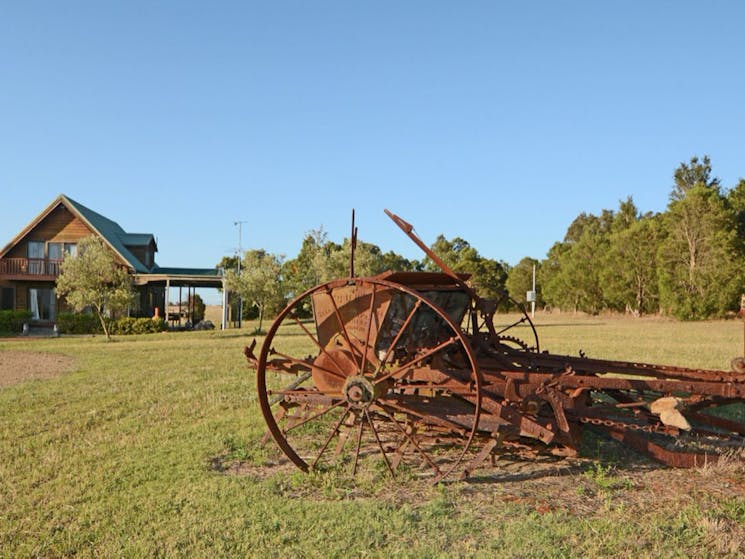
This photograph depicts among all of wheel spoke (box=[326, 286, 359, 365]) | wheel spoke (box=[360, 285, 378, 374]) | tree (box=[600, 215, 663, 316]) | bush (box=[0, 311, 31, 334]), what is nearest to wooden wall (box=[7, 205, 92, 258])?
bush (box=[0, 311, 31, 334])

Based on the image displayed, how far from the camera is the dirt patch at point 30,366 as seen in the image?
13.1m

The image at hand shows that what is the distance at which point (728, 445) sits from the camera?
680 centimetres

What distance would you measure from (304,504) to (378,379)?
1.33 m

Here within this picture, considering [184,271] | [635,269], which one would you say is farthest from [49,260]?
[635,269]

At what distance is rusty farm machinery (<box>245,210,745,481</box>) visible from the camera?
5238 millimetres

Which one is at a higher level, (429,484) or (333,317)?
(333,317)

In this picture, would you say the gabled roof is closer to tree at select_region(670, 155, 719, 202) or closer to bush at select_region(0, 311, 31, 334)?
bush at select_region(0, 311, 31, 334)

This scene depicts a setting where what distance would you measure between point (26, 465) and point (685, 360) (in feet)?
49.9

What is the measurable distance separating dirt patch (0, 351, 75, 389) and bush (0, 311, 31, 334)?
13066 mm

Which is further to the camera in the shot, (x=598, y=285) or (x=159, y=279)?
(x=598, y=285)

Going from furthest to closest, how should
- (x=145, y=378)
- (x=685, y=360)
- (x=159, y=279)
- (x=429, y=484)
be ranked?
(x=159, y=279), (x=685, y=360), (x=145, y=378), (x=429, y=484)

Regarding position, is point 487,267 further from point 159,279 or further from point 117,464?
point 117,464

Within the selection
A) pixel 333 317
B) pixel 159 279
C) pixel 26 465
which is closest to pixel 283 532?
pixel 333 317

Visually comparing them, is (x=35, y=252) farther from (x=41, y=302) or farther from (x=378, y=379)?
(x=378, y=379)
